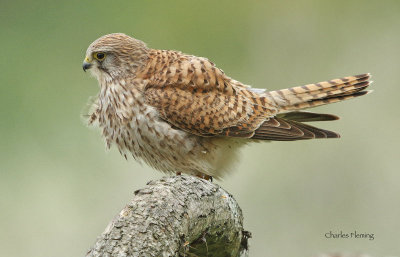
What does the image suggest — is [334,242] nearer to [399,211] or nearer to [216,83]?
[399,211]

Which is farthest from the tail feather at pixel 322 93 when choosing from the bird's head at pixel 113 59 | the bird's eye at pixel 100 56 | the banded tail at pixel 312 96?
the bird's eye at pixel 100 56

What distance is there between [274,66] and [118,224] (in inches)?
202

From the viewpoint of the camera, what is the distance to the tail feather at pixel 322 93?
5.50 metres

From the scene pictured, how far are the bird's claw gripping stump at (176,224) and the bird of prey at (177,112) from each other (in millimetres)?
1269

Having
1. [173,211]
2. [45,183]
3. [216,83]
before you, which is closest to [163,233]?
[173,211]

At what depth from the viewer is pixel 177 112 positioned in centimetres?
495

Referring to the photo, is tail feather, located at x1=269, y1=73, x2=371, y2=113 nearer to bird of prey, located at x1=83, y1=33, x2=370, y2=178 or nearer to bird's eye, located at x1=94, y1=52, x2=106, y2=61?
bird of prey, located at x1=83, y1=33, x2=370, y2=178

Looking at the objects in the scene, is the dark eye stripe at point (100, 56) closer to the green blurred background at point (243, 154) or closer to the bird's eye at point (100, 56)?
the bird's eye at point (100, 56)

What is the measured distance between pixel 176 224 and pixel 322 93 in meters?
2.91

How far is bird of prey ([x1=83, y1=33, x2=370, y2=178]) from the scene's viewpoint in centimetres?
493

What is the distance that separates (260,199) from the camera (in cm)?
632

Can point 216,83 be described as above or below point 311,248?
above

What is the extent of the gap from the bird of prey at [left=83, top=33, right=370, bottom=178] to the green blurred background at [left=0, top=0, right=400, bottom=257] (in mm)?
492

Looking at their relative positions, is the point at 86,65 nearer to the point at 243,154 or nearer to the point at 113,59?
the point at 113,59
